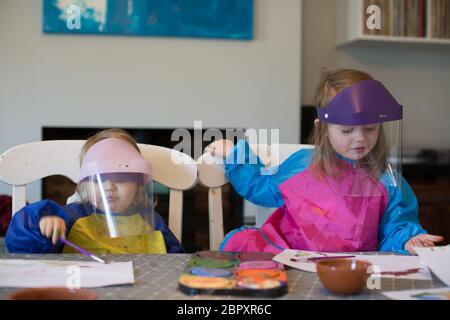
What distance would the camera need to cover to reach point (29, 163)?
3.90 feet

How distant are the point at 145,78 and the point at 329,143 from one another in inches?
59.0

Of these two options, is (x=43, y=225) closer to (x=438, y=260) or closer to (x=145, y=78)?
(x=438, y=260)

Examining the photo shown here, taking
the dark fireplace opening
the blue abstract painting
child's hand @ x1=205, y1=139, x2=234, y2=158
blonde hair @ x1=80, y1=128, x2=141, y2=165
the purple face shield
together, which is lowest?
the dark fireplace opening

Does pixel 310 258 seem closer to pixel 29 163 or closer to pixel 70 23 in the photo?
pixel 29 163

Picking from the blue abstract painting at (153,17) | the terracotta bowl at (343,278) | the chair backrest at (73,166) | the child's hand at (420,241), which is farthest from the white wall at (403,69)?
the terracotta bowl at (343,278)

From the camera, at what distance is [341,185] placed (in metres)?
1.21

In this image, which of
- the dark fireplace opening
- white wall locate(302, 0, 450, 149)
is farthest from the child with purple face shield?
white wall locate(302, 0, 450, 149)

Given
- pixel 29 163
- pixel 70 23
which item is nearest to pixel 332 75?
pixel 29 163

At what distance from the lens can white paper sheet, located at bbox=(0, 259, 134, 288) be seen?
0.70 m

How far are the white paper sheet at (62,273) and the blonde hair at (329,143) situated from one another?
1.88 ft

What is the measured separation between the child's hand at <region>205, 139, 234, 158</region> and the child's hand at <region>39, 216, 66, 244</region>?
16.1 inches

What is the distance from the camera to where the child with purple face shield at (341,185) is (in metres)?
1.06

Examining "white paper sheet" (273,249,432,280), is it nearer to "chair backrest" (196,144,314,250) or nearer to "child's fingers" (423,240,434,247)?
"child's fingers" (423,240,434,247)

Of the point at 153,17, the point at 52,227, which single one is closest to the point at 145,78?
the point at 153,17
